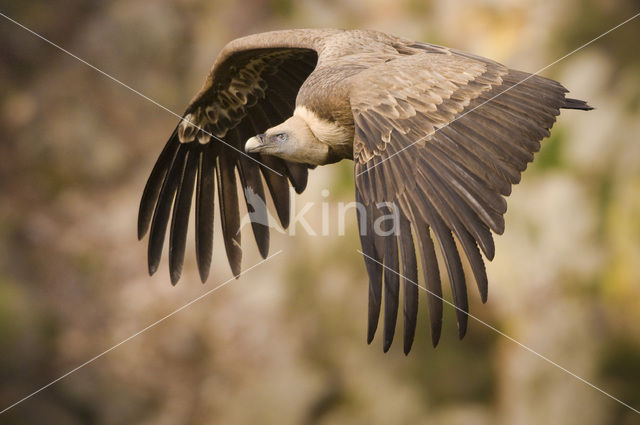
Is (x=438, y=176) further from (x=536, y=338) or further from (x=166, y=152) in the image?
(x=536, y=338)

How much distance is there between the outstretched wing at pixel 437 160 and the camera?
10.9 ft

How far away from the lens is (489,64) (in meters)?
4.29

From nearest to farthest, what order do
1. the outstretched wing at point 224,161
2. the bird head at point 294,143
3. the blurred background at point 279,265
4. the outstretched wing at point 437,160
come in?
the outstretched wing at point 437,160 → the bird head at point 294,143 → the outstretched wing at point 224,161 → the blurred background at point 279,265

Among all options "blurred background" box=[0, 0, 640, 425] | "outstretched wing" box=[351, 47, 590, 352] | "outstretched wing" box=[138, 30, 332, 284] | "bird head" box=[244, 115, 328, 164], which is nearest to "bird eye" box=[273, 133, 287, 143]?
"bird head" box=[244, 115, 328, 164]

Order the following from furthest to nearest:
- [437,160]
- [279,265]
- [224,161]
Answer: [279,265], [224,161], [437,160]

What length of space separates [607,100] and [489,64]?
18.3 ft

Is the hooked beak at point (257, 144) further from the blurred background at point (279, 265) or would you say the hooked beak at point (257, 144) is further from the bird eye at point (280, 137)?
the blurred background at point (279, 265)

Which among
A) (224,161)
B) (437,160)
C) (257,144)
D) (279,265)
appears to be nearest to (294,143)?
(257,144)

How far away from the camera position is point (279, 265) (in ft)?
34.0

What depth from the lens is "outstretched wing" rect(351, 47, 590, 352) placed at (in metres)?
3.31

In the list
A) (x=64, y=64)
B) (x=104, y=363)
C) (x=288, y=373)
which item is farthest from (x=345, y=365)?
(x=64, y=64)

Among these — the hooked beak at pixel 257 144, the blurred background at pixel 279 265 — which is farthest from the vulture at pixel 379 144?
the blurred background at pixel 279 265

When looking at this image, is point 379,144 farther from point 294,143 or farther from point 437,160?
point 294,143

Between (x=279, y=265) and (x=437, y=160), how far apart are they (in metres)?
6.95
